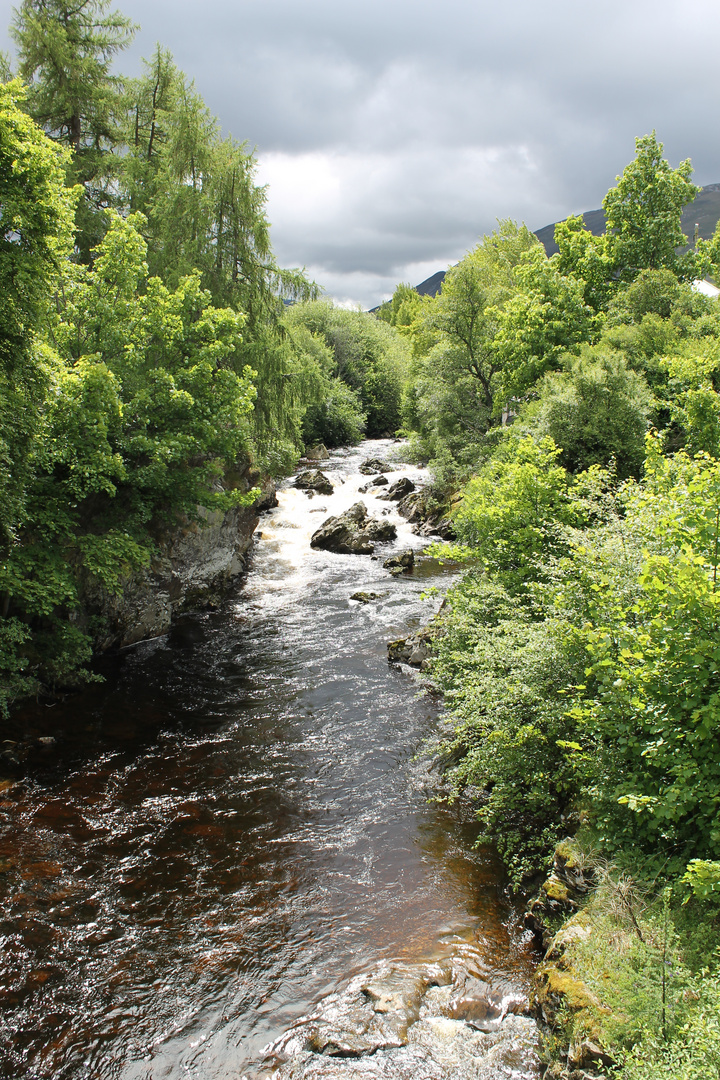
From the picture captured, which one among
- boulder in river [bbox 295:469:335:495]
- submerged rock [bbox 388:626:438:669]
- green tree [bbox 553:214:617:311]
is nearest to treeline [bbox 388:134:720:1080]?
submerged rock [bbox 388:626:438:669]

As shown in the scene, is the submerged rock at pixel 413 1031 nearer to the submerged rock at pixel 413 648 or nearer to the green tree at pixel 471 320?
the submerged rock at pixel 413 648

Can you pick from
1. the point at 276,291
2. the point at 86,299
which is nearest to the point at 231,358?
the point at 276,291

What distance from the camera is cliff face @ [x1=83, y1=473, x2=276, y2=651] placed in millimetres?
14977

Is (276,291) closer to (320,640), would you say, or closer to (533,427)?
(533,427)

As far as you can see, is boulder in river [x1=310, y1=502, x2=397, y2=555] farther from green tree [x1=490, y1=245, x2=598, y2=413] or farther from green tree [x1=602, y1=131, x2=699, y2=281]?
green tree [x1=602, y1=131, x2=699, y2=281]

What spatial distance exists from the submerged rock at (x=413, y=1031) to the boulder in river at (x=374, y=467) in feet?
101

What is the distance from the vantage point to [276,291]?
2197cm

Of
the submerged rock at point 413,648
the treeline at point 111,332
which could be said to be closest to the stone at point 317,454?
the treeline at point 111,332

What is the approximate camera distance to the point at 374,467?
36875mm

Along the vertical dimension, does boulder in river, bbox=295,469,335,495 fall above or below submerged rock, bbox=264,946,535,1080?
above

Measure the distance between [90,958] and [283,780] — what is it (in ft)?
13.3

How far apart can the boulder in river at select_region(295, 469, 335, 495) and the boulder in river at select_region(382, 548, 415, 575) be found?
9148 millimetres

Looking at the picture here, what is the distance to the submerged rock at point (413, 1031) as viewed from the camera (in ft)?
16.9

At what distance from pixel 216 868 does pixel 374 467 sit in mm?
30548
